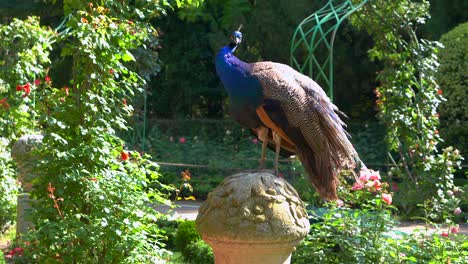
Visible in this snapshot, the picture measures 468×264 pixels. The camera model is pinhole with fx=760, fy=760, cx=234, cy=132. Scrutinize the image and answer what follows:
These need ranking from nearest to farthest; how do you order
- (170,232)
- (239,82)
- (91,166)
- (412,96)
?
(239,82), (91,166), (170,232), (412,96)

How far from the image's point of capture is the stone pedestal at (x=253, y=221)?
351 cm

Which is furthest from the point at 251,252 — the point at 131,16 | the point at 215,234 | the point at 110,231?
the point at 131,16

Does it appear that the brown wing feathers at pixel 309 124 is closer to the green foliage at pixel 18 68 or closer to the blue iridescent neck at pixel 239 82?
the blue iridescent neck at pixel 239 82

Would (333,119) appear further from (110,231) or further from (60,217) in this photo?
(60,217)

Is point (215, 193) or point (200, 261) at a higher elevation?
point (215, 193)

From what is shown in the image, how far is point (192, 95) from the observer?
16.5 meters

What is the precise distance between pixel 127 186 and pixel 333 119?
1380mm

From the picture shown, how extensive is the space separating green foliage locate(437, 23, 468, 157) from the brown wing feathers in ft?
24.5

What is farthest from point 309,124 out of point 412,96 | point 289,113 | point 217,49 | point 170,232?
point 217,49

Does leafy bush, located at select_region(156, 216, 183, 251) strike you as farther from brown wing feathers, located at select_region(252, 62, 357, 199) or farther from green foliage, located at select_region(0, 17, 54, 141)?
brown wing feathers, located at select_region(252, 62, 357, 199)

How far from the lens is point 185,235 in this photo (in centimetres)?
704

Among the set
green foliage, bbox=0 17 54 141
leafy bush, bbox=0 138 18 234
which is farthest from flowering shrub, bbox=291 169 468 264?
green foliage, bbox=0 17 54 141

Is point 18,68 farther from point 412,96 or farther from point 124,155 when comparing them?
point 412,96

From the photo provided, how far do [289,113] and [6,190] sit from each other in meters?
4.71
